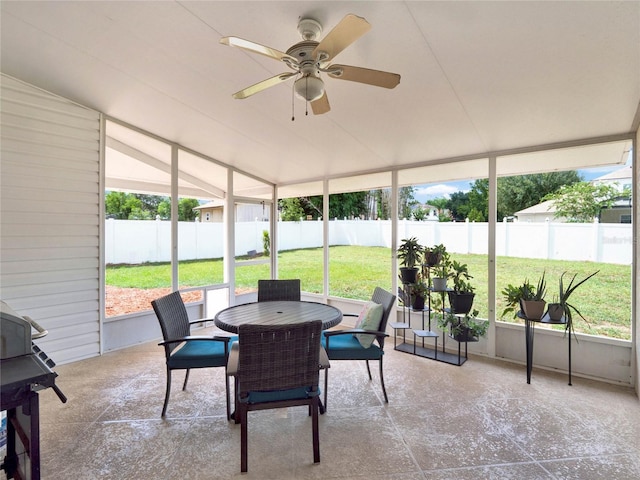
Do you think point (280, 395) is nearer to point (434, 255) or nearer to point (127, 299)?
point (434, 255)

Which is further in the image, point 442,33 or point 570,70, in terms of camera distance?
point 570,70

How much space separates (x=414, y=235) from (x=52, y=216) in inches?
173

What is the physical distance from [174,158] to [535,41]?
13.9 ft

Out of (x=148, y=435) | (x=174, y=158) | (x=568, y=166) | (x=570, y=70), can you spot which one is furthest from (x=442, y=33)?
(x=174, y=158)

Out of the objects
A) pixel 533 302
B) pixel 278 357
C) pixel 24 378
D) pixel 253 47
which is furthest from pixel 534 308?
pixel 24 378

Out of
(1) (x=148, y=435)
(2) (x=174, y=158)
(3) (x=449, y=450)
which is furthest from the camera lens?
(2) (x=174, y=158)

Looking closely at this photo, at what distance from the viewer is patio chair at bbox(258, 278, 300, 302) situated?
352 cm

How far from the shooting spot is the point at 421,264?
3830 millimetres

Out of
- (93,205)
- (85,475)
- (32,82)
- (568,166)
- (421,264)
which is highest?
(32,82)

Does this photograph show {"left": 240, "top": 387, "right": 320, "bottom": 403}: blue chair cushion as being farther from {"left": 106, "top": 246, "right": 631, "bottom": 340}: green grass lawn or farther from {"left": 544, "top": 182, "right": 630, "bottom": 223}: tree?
{"left": 544, "top": 182, "right": 630, "bottom": 223}: tree

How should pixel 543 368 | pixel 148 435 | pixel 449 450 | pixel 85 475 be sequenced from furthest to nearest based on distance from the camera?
pixel 543 368
pixel 148 435
pixel 449 450
pixel 85 475

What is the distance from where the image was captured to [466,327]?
11.3 feet

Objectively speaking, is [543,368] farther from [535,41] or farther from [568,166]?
[535,41]

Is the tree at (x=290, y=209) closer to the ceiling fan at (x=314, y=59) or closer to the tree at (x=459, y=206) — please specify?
the tree at (x=459, y=206)
